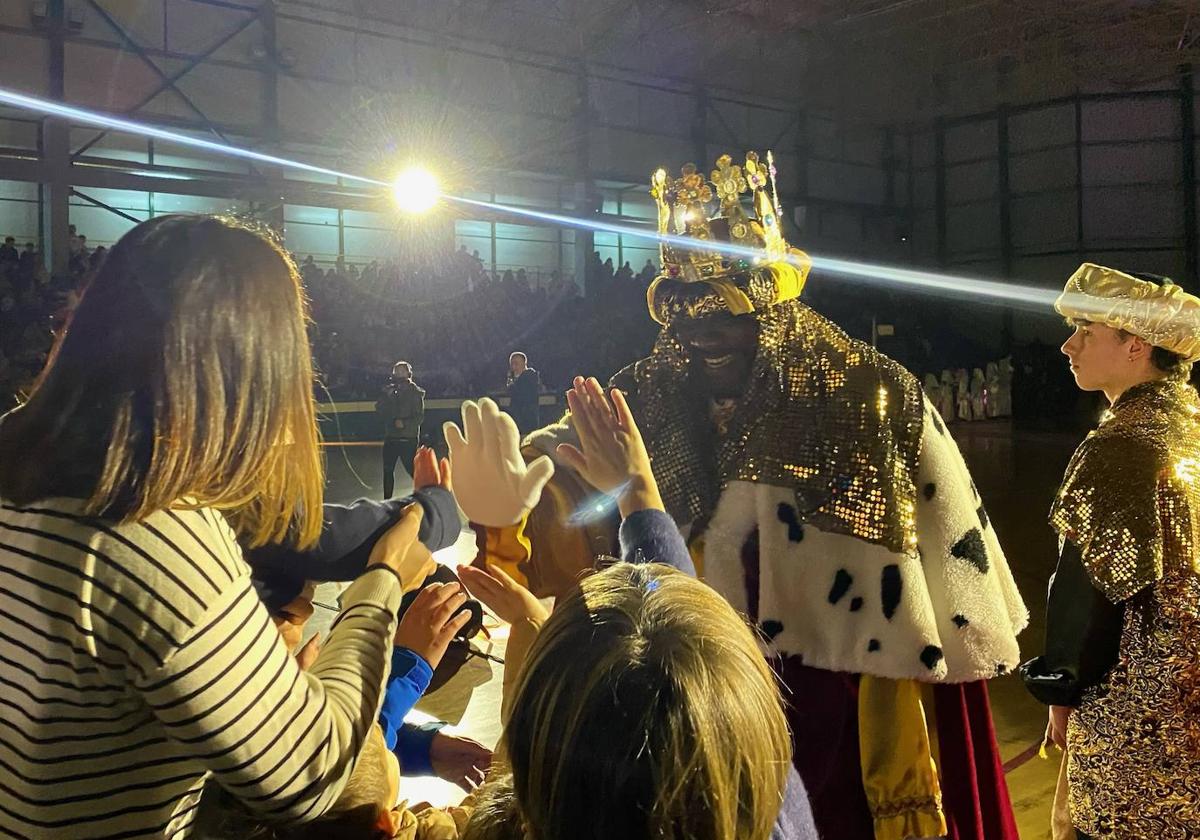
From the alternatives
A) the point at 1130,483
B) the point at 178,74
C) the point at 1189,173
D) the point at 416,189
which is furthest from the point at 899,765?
the point at 1189,173

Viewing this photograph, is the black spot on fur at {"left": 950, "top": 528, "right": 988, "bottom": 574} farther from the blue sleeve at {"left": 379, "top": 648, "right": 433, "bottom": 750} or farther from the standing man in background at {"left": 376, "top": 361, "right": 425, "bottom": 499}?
the standing man in background at {"left": 376, "top": 361, "right": 425, "bottom": 499}

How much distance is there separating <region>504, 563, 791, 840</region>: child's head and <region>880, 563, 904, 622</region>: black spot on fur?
29.7 inches

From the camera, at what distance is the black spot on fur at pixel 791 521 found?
1.58 meters

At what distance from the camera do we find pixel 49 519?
86cm

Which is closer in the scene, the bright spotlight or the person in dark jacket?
the person in dark jacket

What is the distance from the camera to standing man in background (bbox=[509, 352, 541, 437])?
28.3 ft

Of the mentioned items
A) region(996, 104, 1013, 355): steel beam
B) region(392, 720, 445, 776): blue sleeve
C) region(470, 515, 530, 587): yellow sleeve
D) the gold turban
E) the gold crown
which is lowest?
region(392, 720, 445, 776): blue sleeve

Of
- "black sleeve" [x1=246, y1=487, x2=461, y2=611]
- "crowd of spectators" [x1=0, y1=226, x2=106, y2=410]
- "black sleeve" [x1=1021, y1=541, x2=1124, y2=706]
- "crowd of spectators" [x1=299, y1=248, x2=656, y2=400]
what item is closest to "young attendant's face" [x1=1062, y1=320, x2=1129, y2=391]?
"black sleeve" [x1=1021, y1=541, x2=1124, y2=706]

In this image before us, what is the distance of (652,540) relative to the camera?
1.17m

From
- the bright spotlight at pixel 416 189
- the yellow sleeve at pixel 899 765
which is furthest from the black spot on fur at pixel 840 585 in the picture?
the bright spotlight at pixel 416 189

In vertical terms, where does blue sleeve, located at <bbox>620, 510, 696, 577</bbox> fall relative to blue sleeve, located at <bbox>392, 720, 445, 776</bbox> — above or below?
above

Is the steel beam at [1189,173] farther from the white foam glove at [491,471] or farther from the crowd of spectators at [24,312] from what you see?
the white foam glove at [491,471]

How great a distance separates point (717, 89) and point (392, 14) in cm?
609

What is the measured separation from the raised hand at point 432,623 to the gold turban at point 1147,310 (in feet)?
4.74
